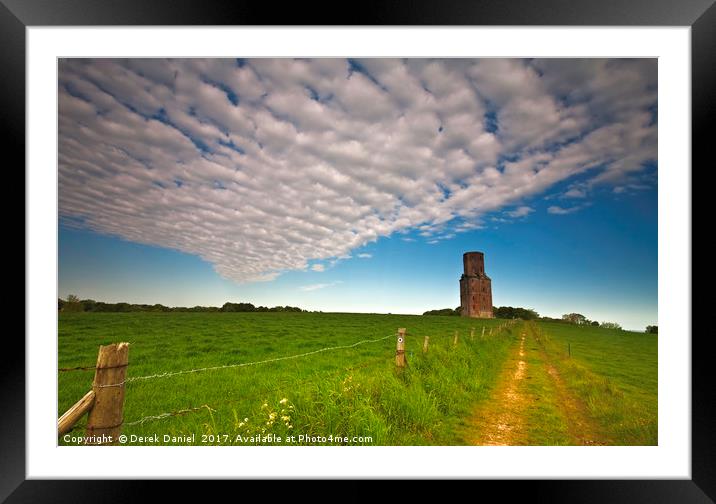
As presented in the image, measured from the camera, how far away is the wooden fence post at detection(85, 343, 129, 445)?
6.59ft

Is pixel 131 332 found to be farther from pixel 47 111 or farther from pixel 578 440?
pixel 578 440

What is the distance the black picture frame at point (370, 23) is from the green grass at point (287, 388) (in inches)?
33.0

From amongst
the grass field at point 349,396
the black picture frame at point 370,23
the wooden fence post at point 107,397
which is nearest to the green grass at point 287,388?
the grass field at point 349,396

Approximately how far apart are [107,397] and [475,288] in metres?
43.8

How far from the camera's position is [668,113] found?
91.7 inches

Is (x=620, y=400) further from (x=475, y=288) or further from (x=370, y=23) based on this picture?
(x=475, y=288)

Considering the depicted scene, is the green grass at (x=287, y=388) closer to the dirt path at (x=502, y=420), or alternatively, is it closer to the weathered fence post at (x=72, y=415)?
the dirt path at (x=502, y=420)

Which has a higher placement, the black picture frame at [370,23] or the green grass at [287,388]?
the black picture frame at [370,23]

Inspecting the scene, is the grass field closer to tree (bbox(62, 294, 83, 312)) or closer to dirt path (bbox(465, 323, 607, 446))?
dirt path (bbox(465, 323, 607, 446))

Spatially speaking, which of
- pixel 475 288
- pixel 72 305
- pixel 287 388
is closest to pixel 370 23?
pixel 287 388

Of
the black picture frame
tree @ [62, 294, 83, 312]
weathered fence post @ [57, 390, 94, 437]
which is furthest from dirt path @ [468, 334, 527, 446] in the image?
tree @ [62, 294, 83, 312]

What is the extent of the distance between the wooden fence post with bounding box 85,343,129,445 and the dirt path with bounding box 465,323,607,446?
3016 mm

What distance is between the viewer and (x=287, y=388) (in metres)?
3.48

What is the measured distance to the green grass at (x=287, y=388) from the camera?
289 cm
